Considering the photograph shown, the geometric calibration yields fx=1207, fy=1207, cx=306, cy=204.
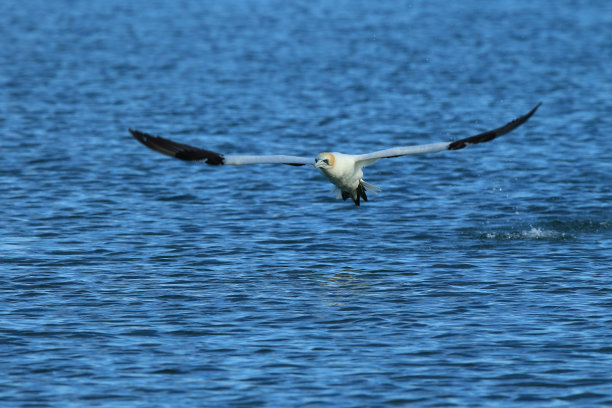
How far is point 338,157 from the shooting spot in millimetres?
22844

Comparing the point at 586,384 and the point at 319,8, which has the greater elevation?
the point at 319,8

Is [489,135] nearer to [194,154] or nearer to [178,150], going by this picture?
[194,154]

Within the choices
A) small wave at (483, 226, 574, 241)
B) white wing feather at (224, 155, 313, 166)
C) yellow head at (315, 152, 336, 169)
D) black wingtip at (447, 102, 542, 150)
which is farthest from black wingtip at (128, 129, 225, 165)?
small wave at (483, 226, 574, 241)

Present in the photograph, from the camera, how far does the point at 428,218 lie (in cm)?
2858

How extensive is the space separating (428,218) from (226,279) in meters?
7.18

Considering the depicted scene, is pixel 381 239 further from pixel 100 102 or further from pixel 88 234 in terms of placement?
pixel 100 102

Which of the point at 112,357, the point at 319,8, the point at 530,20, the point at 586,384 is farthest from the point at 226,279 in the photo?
the point at 319,8

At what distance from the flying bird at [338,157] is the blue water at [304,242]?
5.66 ft

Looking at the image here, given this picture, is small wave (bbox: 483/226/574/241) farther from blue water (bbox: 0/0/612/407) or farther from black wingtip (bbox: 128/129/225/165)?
black wingtip (bbox: 128/129/225/165)

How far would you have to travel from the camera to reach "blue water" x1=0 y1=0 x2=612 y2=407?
57.8 ft

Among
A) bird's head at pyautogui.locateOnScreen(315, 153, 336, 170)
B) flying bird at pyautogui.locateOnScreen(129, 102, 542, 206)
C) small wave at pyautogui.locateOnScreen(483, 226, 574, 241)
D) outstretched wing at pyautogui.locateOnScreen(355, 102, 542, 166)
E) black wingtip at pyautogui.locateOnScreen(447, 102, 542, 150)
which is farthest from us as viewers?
small wave at pyautogui.locateOnScreen(483, 226, 574, 241)

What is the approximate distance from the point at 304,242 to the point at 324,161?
416cm

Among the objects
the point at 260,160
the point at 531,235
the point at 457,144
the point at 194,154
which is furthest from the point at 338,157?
the point at 531,235

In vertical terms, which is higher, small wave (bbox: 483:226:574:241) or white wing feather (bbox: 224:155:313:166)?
white wing feather (bbox: 224:155:313:166)
